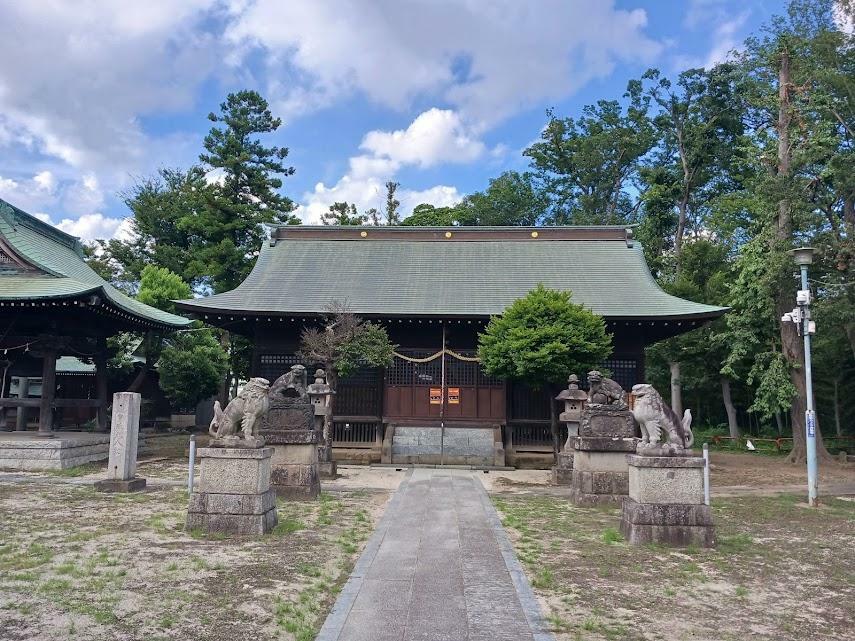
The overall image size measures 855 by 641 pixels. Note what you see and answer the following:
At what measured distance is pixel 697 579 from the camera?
6.10m

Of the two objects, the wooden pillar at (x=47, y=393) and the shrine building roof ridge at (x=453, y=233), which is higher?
the shrine building roof ridge at (x=453, y=233)

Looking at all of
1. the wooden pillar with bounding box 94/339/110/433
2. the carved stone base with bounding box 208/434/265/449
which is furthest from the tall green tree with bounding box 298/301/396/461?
the wooden pillar with bounding box 94/339/110/433

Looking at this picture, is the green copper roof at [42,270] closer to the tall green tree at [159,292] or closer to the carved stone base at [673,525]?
the tall green tree at [159,292]

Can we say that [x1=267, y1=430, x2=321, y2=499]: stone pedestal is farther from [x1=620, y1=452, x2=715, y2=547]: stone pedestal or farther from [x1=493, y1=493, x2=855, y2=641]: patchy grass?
[x1=620, y1=452, x2=715, y2=547]: stone pedestal

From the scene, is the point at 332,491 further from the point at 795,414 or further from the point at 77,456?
the point at 795,414

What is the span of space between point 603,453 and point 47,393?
1491 centimetres

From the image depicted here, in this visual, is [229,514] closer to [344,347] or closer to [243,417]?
[243,417]

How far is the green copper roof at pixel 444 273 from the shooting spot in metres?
18.2

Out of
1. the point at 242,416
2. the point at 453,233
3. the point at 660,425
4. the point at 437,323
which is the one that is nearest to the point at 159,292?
the point at 453,233

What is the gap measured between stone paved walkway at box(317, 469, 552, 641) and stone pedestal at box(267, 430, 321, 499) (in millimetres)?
2044

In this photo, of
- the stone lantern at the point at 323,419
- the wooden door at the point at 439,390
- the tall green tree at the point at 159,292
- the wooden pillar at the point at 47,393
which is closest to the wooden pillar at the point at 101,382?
the wooden pillar at the point at 47,393

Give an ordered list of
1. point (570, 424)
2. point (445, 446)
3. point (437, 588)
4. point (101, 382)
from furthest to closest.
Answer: point (101, 382) < point (445, 446) < point (570, 424) < point (437, 588)

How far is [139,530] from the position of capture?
7875 millimetres

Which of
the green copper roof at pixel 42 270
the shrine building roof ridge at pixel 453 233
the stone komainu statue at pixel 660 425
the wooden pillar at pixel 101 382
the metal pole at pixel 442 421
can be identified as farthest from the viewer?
the shrine building roof ridge at pixel 453 233
